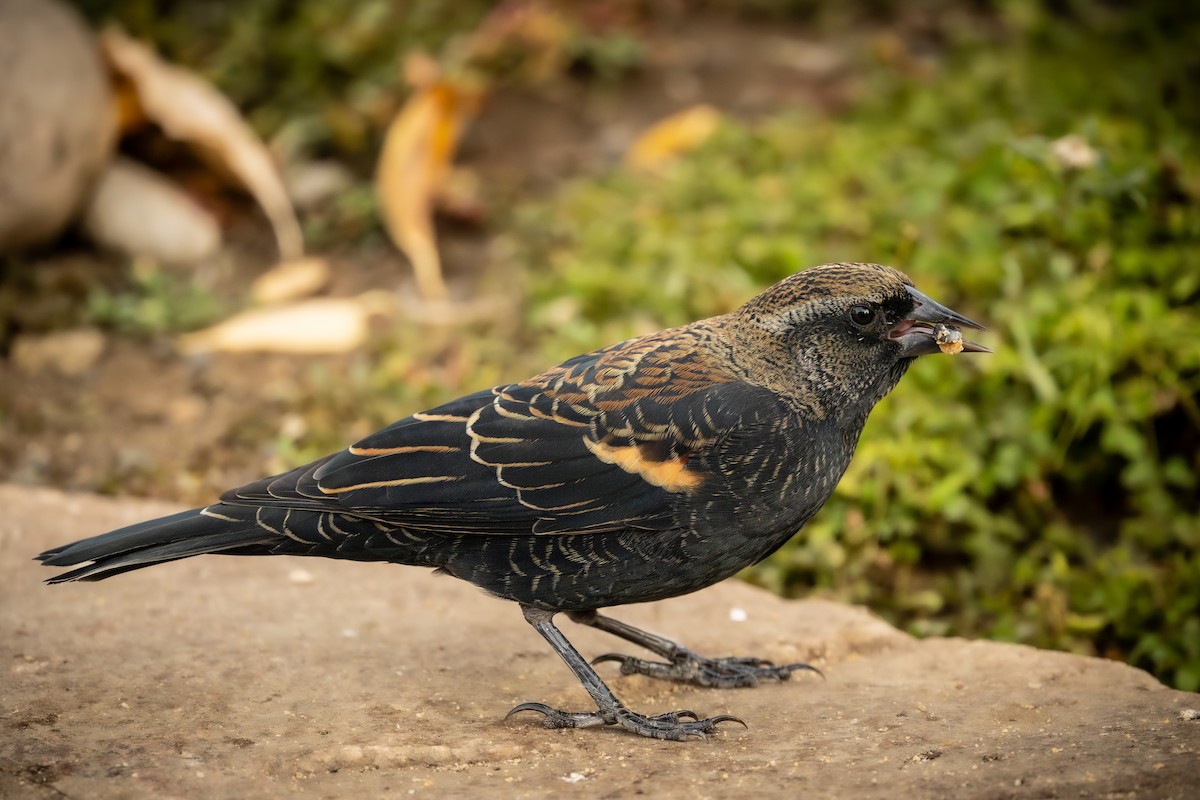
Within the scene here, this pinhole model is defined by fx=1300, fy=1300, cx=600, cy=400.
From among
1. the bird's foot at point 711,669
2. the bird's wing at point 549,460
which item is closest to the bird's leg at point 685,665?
the bird's foot at point 711,669

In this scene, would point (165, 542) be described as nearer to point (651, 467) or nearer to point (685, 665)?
point (651, 467)

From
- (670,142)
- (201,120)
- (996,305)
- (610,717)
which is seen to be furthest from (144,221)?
(610,717)

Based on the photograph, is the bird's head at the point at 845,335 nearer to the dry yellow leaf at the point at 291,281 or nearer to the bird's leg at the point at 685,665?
the bird's leg at the point at 685,665

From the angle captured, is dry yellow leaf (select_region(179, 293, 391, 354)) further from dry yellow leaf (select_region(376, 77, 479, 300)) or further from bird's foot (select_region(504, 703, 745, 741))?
bird's foot (select_region(504, 703, 745, 741))

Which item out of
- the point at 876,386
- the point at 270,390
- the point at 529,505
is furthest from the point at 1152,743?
the point at 270,390

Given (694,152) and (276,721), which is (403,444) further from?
(694,152)

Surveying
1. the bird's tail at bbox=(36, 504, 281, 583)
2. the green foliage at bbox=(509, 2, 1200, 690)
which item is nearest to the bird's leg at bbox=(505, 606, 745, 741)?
the bird's tail at bbox=(36, 504, 281, 583)

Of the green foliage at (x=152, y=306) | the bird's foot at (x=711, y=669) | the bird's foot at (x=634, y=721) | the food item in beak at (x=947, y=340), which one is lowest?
the bird's foot at (x=634, y=721)
